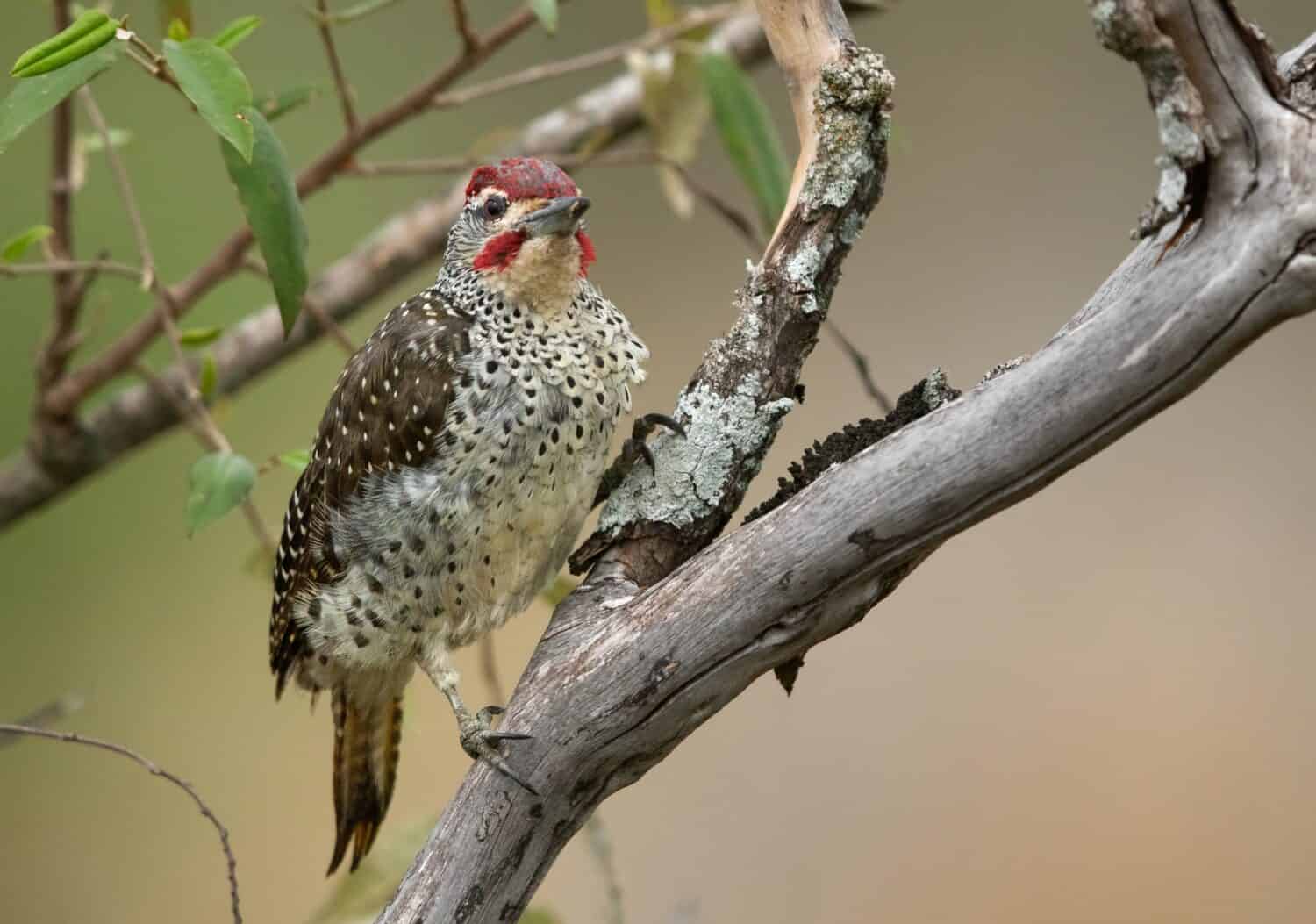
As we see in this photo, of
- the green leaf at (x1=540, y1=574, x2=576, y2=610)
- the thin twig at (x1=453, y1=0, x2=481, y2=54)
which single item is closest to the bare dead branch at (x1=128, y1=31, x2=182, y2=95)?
the thin twig at (x1=453, y1=0, x2=481, y2=54)

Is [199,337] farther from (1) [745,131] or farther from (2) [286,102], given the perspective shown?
(1) [745,131]

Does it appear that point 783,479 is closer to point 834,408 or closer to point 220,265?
point 220,265

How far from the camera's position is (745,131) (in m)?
2.37

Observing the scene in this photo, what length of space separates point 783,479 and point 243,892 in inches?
101

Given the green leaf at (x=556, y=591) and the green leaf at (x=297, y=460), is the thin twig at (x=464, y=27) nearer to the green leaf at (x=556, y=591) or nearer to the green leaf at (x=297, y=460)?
the green leaf at (x=297, y=460)

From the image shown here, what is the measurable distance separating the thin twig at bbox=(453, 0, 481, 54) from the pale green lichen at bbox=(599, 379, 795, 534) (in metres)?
0.81

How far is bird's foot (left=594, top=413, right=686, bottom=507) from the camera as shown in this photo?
5.97 ft

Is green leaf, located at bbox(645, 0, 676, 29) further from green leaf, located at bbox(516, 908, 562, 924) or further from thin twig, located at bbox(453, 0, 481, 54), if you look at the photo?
green leaf, located at bbox(516, 908, 562, 924)

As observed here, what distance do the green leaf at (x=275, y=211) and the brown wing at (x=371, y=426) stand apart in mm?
225

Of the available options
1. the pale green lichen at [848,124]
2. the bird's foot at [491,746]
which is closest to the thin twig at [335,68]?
the pale green lichen at [848,124]

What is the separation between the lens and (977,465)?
141 centimetres

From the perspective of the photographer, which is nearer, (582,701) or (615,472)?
(582,701)

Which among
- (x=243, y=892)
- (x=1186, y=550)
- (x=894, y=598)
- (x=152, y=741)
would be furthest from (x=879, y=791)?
(x=152, y=741)

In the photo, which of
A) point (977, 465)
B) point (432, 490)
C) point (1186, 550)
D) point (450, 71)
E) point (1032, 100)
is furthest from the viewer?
point (1032, 100)
